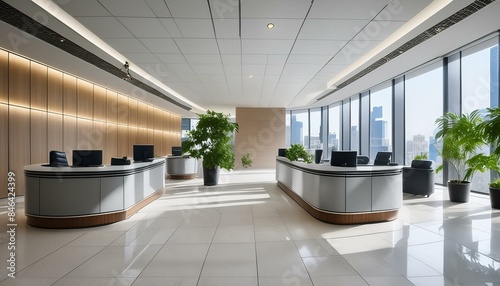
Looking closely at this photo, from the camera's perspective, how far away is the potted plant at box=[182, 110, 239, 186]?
8469 millimetres

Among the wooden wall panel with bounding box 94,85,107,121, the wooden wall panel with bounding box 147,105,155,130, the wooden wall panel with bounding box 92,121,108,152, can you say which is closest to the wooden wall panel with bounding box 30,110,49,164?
the wooden wall panel with bounding box 92,121,108,152

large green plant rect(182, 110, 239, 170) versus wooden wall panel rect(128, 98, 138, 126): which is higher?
wooden wall panel rect(128, 98, 138, 126)

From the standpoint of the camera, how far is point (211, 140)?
8.64 metres

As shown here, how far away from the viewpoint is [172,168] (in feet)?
32.8

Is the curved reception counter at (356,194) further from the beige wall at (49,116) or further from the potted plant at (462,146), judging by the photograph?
the beige wall at (49,116)

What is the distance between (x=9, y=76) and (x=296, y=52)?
282 inches

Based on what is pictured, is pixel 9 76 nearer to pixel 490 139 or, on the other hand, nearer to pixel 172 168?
pixel 172 168

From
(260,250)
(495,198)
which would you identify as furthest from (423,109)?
(260,250)

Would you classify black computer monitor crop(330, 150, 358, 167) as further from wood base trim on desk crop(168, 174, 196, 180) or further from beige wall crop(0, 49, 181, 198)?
beige wall crop(0, 49, 181, 198)

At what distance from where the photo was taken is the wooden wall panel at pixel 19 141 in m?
6.21

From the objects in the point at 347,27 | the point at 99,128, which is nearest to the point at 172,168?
the point at 99,128

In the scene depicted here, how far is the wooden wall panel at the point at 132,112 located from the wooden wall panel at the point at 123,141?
19.6 inches

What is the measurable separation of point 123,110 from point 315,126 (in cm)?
1092

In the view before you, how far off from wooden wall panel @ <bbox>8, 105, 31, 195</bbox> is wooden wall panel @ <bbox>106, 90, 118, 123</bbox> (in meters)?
3.42
